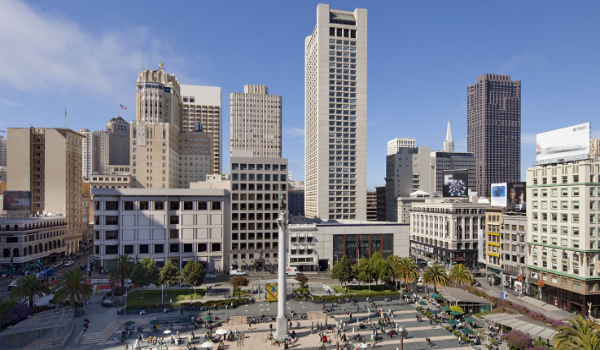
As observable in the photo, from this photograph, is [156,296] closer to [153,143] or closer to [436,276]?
[436,276]

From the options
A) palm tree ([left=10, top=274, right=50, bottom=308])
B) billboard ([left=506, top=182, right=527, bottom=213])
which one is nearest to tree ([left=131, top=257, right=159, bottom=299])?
palm tree ([left=10, top=274, right=50, bottom=308])

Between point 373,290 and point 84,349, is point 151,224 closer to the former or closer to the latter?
point 84,349

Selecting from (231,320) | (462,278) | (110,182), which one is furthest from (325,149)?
(110,182)

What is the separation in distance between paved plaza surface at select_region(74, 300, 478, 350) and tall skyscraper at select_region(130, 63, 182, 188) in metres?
86.4

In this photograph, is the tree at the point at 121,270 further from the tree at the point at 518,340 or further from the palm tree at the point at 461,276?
the tree at the point at 518,340

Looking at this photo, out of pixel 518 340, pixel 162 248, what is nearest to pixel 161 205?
pixel 162 248

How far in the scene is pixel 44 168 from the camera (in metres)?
124

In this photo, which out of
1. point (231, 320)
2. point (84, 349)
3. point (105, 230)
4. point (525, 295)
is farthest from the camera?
point (105, 230)

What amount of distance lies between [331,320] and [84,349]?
124ft

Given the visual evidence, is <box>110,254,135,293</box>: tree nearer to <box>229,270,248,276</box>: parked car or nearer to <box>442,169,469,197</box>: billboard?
<box>229,270,248,276</box>: parked car

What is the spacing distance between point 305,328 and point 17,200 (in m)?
105

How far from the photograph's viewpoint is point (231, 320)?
59.7 m

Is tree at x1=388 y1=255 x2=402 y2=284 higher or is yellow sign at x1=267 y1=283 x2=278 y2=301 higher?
tree at x1=388 y1=255 x2=402 y2=284

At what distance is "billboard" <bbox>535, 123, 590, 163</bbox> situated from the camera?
66.6m
